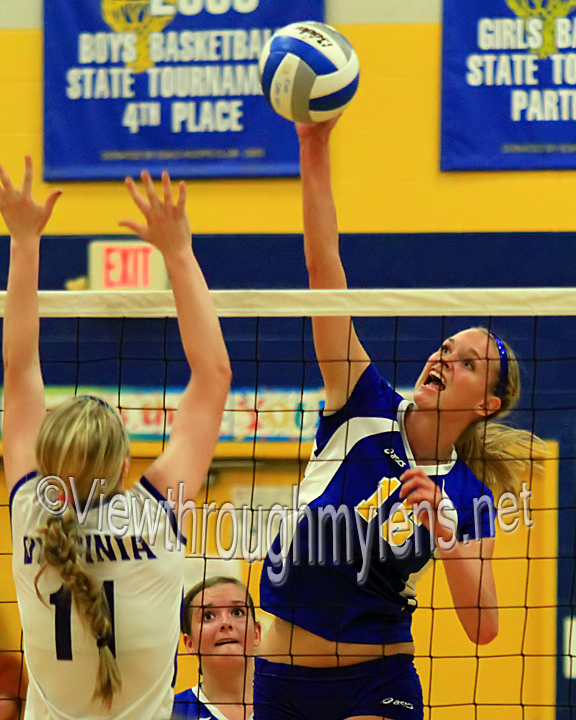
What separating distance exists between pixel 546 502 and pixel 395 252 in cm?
170

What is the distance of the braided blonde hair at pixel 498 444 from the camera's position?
3.02m

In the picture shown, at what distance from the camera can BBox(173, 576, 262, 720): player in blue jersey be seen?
3943mm

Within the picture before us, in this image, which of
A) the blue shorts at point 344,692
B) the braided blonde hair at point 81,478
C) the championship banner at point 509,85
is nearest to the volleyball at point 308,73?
the braided blonde hair at point 81,478

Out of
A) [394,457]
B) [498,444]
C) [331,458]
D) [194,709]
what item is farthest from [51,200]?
[194,709]

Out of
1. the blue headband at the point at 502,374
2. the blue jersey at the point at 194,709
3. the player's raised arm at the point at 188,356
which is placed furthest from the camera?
the blue jersey at the point at 194,709

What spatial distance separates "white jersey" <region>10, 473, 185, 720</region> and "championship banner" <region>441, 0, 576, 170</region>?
13.7 ft

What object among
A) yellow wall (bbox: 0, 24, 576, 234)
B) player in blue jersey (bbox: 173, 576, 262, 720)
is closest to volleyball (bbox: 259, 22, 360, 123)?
player in blue jersey (bbox: 173, 576, 262, 720)

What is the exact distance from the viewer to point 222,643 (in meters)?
4.02

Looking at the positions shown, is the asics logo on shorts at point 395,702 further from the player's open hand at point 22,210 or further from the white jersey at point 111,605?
the player's open hand at point 22,210

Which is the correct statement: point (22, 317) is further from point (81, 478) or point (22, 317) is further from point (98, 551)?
point (98, 551)

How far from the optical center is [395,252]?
18.5ft

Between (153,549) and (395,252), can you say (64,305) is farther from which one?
(395,252)

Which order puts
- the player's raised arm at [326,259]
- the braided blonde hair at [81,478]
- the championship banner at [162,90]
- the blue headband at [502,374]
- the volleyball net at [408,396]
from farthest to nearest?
1. the championship banner at [162,90]
2. the volleyball net at [408,396]
3. the blue headband at [502,374]
4. the player's raised arm at [326,259]
5. the braided blonde hair at [81,478]

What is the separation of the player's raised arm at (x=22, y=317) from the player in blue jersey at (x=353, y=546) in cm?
77
